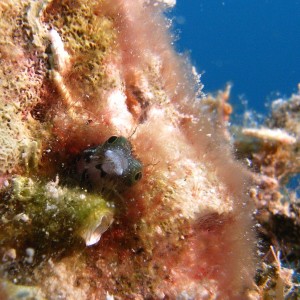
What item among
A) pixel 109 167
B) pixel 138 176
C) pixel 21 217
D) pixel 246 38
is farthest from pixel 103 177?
pixel 246 38

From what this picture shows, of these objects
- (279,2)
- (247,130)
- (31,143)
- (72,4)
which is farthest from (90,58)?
(279,2)

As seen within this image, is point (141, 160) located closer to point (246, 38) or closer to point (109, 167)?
point (109, 167)

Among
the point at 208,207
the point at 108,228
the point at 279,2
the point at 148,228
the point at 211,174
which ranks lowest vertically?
the point at 108,228

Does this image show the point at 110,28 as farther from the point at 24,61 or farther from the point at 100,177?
the point at 100,177

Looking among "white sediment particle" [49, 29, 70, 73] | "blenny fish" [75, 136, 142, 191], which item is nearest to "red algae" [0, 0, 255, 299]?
"white sediment particle" [49, 29, 70, 73]

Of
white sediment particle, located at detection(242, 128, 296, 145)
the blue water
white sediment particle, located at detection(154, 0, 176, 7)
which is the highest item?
the blue water

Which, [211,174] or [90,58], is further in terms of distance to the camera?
[211,174]

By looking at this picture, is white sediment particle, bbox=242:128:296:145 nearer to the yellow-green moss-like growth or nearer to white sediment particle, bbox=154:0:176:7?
white sediment particle, bbox=154:0:176:7
